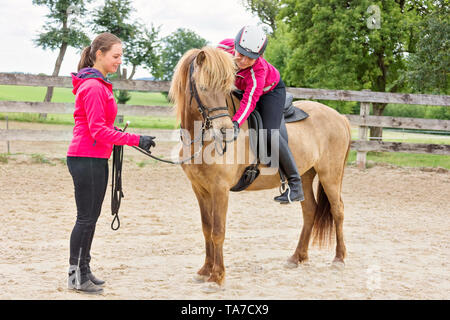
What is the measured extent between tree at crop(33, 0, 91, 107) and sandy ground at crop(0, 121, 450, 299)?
1479cm

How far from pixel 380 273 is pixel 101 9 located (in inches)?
904

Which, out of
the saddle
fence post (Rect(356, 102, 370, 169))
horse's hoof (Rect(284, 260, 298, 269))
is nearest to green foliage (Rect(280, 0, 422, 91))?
fence post (Rect(356, 102, 370, 169))

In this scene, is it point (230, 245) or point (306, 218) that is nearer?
point (306, 218)

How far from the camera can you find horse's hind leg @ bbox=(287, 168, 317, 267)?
15.1 feet

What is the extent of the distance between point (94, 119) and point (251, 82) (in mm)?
1306

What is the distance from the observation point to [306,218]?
4809mm

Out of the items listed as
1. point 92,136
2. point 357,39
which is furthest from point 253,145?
point 357,39

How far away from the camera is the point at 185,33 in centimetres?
7612

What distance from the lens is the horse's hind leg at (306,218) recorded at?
15.1 ft

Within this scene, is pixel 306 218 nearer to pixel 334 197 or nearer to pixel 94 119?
pixel 334 197

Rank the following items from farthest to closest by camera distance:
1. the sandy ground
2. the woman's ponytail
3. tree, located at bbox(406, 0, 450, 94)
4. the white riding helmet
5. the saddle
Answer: tree, located at bbox(406, 0, 450, 94) → the saddle → the sandy ground → the white riding helmet → the woman's ponytail

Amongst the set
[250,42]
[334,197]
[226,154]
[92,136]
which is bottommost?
[334,197]

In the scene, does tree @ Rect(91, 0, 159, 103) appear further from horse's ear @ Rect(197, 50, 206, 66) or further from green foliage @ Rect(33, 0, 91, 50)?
horse's ear @ Rect(197, 50, 206, 66)
